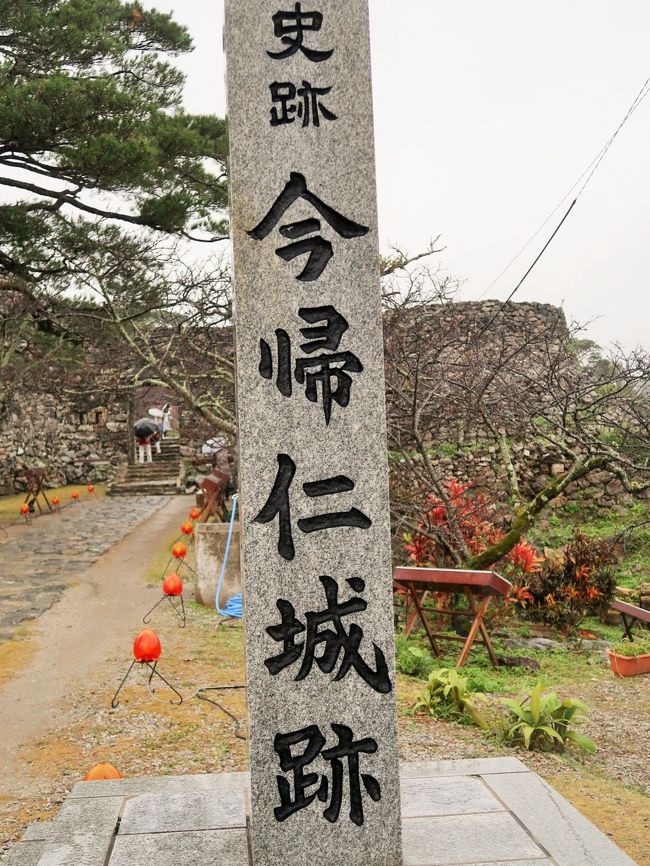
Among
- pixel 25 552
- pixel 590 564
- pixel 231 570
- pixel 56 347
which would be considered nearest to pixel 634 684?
pixel 590 564

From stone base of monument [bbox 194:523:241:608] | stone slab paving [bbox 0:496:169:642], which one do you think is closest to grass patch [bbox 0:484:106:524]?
stone slab paving [bbox 0:496:169:642]

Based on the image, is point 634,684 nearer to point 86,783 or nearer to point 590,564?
point 590,564

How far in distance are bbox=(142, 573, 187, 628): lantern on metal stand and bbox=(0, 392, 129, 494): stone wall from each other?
1459 cm

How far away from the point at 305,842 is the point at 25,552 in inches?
409

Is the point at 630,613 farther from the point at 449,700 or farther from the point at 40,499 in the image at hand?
the point at 40,499

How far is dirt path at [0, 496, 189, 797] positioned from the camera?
529 cm

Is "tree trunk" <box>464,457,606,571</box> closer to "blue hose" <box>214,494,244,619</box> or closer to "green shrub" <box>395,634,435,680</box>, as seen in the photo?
"green shrub" <box>395,634,435,680</box>

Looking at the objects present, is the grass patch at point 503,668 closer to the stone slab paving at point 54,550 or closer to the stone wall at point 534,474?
the stone slab paving at point 54,550

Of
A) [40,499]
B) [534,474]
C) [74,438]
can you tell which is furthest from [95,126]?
[74,438]

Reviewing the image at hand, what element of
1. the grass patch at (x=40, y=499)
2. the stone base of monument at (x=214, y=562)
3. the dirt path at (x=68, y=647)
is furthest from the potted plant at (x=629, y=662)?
the grass patch at (x=40, y=499)

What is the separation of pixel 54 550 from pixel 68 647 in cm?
536

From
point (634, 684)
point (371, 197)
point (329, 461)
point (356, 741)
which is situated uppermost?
point (371, 197)

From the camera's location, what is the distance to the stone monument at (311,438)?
108 inches

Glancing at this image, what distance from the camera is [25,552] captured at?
12.1m
